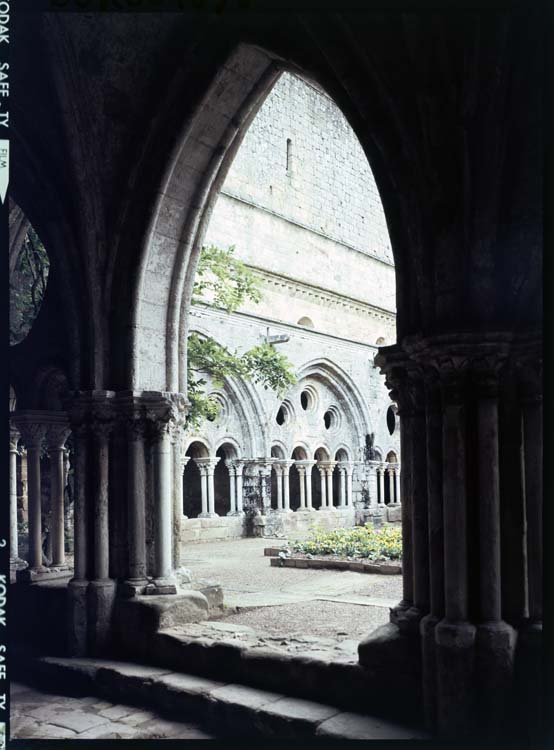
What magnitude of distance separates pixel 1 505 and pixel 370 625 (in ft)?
11.9

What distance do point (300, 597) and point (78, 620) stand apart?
114 inches

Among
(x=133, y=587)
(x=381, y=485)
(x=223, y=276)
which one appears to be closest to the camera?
(x=133, y=587)

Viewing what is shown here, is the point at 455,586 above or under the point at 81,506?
under

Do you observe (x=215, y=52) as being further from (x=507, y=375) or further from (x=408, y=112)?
(x=507, y=375)

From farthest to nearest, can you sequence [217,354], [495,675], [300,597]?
[217,354] → [300,597] → [495,675]

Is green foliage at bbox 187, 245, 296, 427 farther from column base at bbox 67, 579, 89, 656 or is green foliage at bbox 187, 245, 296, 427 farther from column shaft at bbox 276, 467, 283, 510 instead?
column shaft at bbox 276, 467, 283, 510

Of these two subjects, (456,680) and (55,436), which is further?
(55,436)

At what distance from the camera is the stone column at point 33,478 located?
7273 mm

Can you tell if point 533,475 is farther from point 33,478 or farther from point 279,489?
point 279,489

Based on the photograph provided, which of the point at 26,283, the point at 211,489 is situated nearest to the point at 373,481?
the point at 211,489

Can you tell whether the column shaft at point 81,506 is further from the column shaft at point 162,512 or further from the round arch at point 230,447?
the round arch at point 230,447

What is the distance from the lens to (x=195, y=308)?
56.1 ft

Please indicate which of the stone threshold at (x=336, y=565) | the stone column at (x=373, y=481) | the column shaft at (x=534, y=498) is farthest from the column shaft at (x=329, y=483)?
the column shaft at (x=534, y=498)

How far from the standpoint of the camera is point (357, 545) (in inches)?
461
